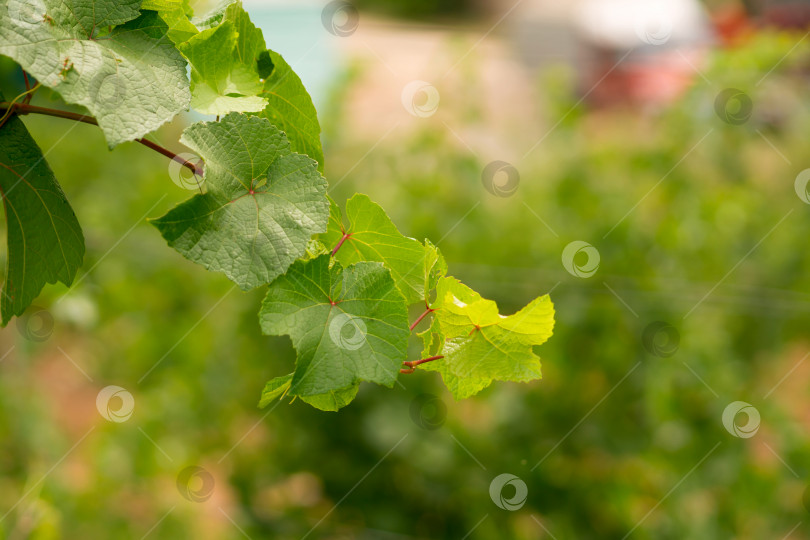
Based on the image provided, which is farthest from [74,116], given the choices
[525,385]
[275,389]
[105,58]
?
[525,385]

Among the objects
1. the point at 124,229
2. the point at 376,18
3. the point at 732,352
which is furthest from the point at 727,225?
the point at 376,18

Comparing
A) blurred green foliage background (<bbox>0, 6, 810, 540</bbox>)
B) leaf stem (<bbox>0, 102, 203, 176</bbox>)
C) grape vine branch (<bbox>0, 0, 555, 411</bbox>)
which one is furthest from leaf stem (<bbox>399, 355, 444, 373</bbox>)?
blurred green foliage background (<bbox>0, 6, 810, 540</bbox>)

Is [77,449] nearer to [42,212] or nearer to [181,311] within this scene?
[181,311]

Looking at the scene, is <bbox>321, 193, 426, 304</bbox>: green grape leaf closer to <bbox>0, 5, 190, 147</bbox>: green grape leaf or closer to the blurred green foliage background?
<bbox>0, 5, 190, 147</bbox>: green grape leaf

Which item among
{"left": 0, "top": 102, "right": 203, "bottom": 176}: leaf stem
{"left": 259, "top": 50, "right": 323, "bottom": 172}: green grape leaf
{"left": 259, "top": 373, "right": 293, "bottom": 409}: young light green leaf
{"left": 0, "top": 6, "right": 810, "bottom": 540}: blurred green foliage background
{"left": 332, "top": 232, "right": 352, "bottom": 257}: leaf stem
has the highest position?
A: {"left": 259, "top": 50, "right": 323, "bottom": 172}: green grape leaf

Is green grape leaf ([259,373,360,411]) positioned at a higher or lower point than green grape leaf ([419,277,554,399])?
lower

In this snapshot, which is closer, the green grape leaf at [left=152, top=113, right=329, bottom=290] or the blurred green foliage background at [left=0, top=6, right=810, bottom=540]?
the green grape leaf at [left=152, top=113, right=329, bottom=290]

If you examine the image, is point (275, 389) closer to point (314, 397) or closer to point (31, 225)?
point (314, 397)
